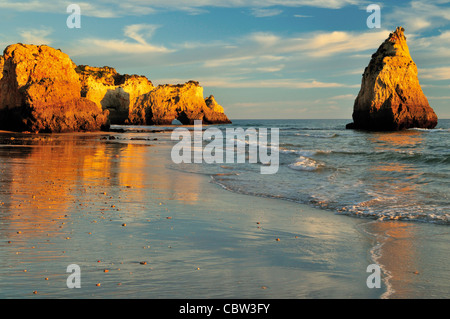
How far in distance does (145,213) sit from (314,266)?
3756 mm

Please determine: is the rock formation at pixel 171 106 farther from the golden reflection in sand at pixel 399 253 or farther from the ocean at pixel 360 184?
the golden reflection in sand at pixel 399 253

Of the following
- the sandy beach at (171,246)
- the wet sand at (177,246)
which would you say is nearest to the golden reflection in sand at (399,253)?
the wet sand at (177,246)

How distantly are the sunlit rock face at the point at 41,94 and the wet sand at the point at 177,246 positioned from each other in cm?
3646

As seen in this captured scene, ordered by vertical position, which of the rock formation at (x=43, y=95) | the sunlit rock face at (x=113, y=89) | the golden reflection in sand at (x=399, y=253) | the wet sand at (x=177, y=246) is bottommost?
the golden reflection in sand at (x=399, y=253)


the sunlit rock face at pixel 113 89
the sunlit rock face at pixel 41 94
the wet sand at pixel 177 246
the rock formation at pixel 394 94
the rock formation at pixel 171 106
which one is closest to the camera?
the wet sand at pixel 177 246

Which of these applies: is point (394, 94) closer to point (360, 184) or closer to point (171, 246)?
point (360, 184)

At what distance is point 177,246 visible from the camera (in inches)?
215

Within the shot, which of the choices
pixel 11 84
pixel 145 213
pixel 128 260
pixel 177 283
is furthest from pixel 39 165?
pixel 11 84

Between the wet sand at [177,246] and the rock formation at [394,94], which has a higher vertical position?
the rock formation at [394,94]

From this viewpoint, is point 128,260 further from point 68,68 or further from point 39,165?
point 68,68

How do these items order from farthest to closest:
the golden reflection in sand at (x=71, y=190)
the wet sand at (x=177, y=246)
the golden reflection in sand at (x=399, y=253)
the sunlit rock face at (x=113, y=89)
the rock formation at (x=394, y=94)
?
the sunlit rock face at (x=113, y=89) → the rock formation at (x=394, y=94) → the golden reflection in sand at (x=71, y=190) → the golden reflection in sand at (x=399, y=253) → the wet sand at (x=177, y=246)

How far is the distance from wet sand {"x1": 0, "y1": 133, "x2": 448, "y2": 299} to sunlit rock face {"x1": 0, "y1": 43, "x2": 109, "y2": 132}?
3646 centimetres

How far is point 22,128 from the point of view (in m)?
43.7

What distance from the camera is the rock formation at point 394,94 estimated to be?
55156 mm
